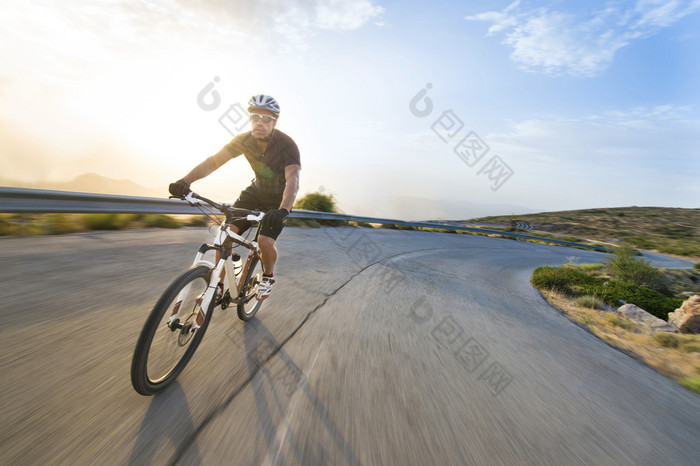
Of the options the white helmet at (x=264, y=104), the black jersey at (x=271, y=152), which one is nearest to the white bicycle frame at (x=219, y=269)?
the black jersey at (x=271, y=152)

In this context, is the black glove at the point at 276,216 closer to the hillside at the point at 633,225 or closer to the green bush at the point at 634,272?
the green bush at the point at 634,272

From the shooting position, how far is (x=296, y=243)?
8547mm

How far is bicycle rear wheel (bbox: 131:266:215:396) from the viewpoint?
1901 millimetres

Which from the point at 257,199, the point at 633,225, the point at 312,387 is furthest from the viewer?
the point at 633,225

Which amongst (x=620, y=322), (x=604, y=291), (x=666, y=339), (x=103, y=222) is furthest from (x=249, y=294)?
(x=604, y=291)

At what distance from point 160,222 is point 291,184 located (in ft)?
20.3

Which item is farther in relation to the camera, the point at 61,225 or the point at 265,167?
the point at 61,225

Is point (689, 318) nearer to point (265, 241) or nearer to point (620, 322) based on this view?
point (620, 322)

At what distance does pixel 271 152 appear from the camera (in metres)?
3.35

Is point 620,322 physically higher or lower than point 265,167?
lower

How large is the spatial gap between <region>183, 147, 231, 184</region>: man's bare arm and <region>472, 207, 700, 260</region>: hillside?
149 ft

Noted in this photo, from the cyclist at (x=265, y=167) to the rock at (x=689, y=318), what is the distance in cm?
708

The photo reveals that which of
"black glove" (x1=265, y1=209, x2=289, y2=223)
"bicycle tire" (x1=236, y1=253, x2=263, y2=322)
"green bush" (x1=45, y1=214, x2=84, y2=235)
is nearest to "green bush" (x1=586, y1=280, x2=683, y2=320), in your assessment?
"bicycle tire" (x1=236, y1=253, x2=263, y2=322)

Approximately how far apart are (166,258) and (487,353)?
16.2ft
